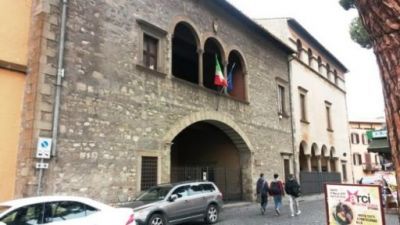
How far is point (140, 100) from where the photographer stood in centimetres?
1438

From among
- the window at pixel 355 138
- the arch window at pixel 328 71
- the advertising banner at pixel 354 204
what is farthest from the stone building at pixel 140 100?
the window at pixel 355 138

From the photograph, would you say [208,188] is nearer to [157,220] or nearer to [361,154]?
[157,220]

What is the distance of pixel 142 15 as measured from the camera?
49.3ft

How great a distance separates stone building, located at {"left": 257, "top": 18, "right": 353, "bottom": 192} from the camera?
27344mm

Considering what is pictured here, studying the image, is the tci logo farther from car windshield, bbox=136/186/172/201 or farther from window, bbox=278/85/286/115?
window, bbox=278/85/286/115

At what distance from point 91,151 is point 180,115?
15.5 feet

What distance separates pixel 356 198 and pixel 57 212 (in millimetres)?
5278

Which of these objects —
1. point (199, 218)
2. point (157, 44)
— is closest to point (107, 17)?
point (157, 44)

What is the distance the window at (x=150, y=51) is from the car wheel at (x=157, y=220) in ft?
20.6

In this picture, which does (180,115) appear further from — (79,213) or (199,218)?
(79,213)

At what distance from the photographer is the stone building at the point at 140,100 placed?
38.1 feet

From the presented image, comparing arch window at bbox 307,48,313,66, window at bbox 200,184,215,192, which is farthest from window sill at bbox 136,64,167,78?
arch window at bbox 307,48,313,66

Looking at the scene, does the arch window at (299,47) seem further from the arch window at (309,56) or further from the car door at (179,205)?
the car door at (179,205)

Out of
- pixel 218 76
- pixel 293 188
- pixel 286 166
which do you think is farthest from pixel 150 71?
pixel 286 166
